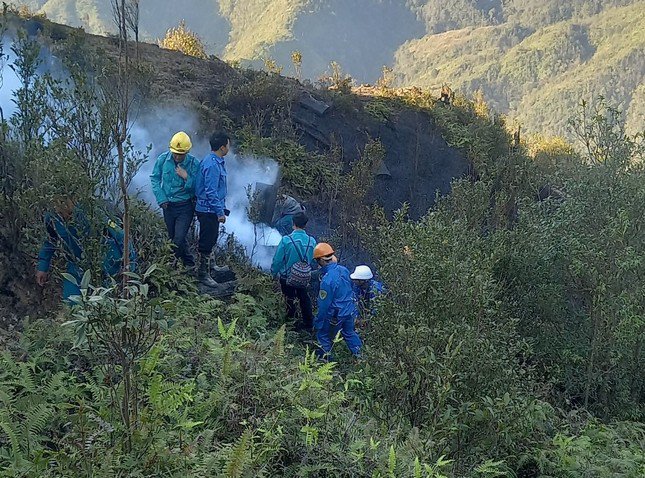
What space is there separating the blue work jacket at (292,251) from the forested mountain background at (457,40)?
9022 centimetres

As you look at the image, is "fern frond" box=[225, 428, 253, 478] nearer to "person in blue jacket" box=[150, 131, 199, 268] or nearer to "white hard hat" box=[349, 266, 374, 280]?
"person in blue jacket" box=[150, 131, 199, 268]

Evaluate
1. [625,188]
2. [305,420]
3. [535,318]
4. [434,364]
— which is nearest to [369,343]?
[434,364]

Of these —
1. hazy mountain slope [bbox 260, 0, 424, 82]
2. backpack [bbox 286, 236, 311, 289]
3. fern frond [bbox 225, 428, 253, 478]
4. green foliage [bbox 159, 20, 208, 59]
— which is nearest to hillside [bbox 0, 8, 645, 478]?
A: fern frond [bbox 225, 428, 253, 478]

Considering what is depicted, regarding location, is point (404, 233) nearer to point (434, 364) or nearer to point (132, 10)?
point (434, 364)

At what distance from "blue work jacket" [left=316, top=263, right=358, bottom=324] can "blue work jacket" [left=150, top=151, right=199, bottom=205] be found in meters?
1.75

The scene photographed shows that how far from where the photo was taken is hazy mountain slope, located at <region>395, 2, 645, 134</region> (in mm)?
101062

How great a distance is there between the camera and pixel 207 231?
678cm

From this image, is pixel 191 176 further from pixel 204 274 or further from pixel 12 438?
pixel 12 438

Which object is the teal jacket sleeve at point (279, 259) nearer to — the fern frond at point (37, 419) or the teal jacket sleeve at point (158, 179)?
the teal jacket sleeve at point (158, 179)

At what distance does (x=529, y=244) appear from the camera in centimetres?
774

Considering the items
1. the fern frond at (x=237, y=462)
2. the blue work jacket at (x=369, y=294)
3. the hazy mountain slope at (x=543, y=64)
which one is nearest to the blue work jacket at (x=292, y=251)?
the blue work jacket at (x=369, y=294)

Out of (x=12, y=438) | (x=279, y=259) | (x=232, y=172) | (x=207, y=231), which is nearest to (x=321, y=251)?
(x=279, y=259)

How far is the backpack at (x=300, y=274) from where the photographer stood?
6691mm

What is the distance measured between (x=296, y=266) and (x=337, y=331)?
2.71ft
